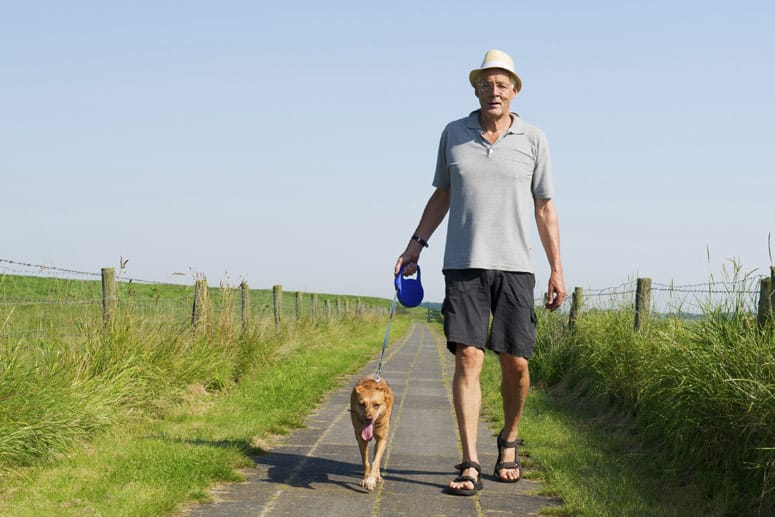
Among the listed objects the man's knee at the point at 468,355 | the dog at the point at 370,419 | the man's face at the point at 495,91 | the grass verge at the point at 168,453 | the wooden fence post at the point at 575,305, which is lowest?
the grass verge at the point at 168,453

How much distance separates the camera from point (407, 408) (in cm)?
859

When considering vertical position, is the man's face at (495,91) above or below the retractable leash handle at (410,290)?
above

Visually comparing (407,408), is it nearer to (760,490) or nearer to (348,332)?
(760,490)

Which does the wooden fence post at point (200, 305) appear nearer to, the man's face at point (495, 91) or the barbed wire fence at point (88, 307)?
the barbed wire fence at point (88, 307)

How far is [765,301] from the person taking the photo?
18.1 ft

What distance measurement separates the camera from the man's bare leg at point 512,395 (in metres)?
5.03

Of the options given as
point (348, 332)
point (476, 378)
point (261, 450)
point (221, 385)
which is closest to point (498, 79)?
point (476, 378)

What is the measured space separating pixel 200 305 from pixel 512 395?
5972 mm

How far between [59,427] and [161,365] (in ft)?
8.00

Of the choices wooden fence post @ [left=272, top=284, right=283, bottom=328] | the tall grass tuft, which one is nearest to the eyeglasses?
the tall grass tuft

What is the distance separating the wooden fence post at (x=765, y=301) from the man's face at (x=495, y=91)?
2183mm

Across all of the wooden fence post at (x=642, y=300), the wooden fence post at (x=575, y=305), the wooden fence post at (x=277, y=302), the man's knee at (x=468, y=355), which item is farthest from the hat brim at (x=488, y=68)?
the wooden fence post at (x=277, y=302)

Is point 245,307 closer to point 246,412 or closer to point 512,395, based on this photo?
point 246,412

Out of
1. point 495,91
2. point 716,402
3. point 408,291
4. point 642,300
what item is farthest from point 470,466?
point 642,300
